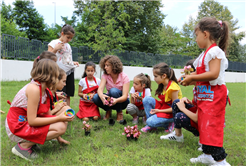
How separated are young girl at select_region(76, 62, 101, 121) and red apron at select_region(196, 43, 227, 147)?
7.53 ft

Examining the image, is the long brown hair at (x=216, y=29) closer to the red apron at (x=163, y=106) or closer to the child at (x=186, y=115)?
the child at (x=186, y=115)

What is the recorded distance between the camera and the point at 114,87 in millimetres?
3961

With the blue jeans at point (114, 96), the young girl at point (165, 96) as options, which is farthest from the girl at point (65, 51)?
the young girl at point (165, 96)

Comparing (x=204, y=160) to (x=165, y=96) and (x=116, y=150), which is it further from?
(x=165, y=96)

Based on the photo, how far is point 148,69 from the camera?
682 inches

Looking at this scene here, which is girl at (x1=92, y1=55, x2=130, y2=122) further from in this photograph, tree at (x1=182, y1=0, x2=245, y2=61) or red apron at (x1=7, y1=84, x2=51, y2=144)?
tree at (x1=182, y1=0, x2=245, y2=61)

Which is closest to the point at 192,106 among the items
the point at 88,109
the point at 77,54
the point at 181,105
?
the point at 181,105

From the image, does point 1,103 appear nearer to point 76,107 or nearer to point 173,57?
point 76,107

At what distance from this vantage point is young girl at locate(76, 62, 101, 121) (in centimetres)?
399

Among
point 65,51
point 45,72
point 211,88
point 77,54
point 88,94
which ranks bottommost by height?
point 88,94

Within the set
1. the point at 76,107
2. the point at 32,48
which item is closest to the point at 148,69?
the point at 32,48

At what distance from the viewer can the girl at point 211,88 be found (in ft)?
6.95

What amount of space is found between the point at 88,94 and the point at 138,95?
43.8 inches

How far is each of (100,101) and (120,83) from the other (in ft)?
1.82
